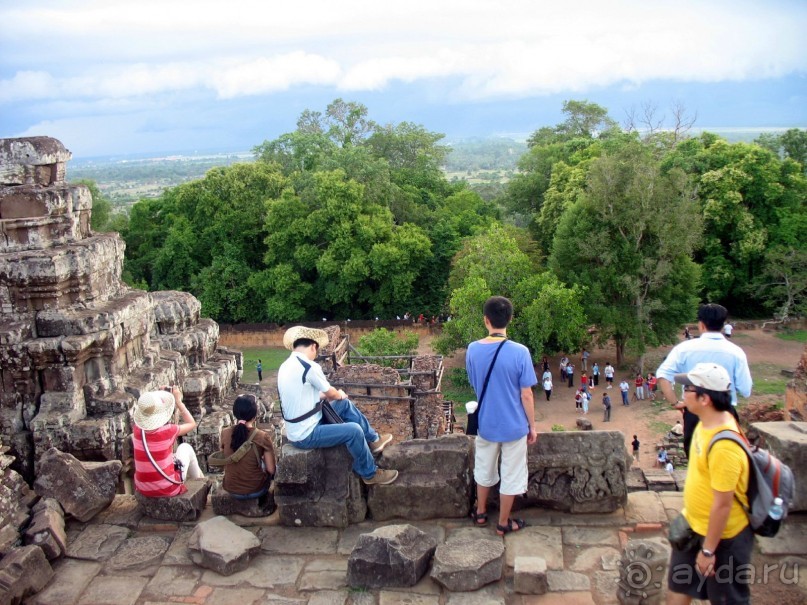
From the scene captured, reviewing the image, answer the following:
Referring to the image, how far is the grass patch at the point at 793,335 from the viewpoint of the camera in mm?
27484

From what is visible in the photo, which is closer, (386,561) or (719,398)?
(719,398)

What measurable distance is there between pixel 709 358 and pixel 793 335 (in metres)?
26.1

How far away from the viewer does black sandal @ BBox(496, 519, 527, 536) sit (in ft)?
17.5

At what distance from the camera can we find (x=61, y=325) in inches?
304

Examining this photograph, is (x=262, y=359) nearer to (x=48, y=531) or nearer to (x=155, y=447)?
(x=155, y=447)

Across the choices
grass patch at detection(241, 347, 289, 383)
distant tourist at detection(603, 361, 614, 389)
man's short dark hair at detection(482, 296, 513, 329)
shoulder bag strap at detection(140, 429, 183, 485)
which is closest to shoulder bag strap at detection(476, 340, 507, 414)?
man's short dark hair at detection(482, 296, 513, 329)

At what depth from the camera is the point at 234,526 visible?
217 inches

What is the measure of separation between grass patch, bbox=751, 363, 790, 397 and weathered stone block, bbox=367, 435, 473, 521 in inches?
725

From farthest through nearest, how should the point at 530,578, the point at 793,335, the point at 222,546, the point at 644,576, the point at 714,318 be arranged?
the point at 793,335 → the point at 222,546 → the point at 714,318 → the point at 530,578 → the point at 644,576

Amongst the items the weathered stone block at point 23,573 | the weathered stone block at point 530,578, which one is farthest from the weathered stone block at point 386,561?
the weathered stone block at point 23,573

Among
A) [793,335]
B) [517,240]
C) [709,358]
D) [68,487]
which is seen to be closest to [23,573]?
[68,487]

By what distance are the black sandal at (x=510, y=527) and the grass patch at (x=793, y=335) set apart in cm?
2584

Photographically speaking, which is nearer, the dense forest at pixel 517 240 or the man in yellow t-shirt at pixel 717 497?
the man in yellow t-shirt at pixel 717 497

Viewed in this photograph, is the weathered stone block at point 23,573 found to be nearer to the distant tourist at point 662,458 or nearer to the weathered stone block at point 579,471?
the weathered stone block at point 579,471
